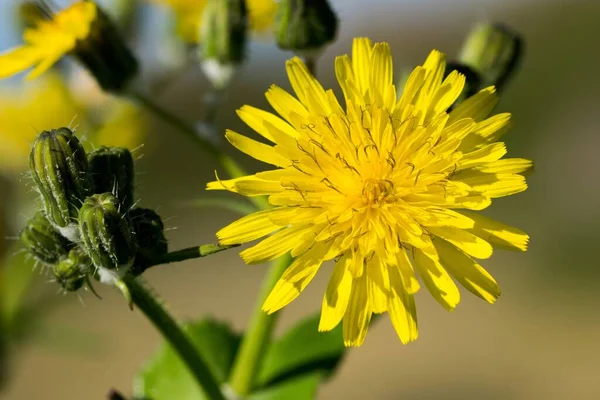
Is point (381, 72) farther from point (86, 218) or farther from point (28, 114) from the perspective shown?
point (28, 114)

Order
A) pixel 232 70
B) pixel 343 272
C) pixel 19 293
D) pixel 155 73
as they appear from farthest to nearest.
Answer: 1. pixel 155 73
2. pixel 19 293
3. pixel 232 70
4. pixel 343 272

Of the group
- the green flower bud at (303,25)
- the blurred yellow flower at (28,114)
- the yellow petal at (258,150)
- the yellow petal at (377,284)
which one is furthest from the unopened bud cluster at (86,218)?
Answer: the blurred yellow flower at (28,114)

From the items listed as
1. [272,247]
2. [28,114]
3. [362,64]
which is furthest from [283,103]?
[28,114]

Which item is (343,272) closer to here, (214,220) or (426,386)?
(426,386)

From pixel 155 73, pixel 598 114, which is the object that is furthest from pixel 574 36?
pixel 155 73

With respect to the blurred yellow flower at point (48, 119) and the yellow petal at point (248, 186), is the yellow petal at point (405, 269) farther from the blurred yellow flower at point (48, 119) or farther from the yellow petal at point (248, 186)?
the blurred yellow flower at point (48, 119)
